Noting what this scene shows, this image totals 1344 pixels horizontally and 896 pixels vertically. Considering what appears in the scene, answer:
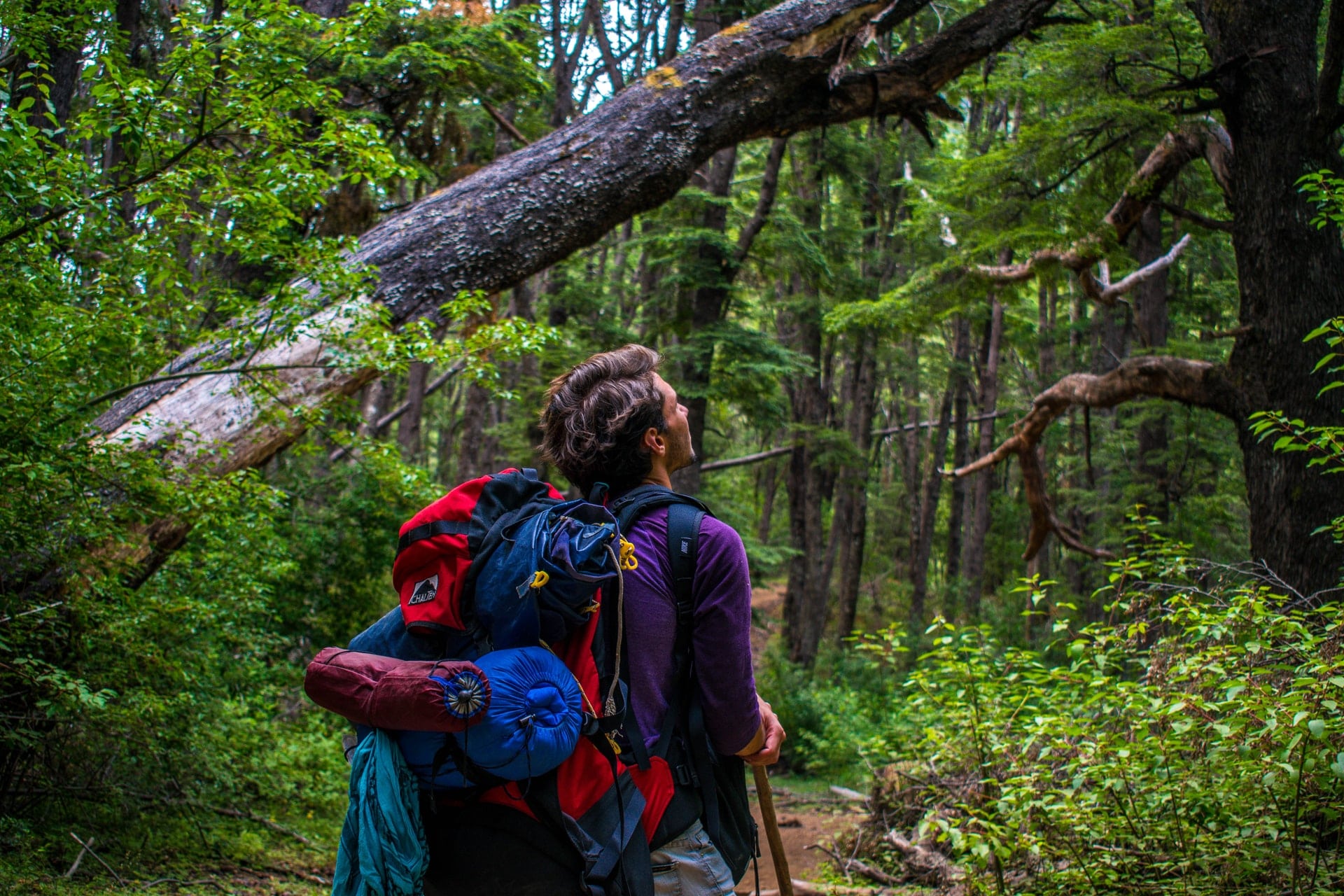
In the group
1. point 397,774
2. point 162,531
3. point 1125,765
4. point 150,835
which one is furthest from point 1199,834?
point 162,531

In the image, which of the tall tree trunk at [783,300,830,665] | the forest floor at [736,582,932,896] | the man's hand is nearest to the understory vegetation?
the forest floor at [736,582,932,896]

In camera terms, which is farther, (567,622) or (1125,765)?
(1125,765)

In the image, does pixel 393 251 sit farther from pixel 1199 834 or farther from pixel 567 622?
pixel 1199 834

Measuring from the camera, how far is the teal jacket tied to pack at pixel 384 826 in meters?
1.86

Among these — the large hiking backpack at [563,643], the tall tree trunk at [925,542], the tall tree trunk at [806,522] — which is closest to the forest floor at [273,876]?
the large hiking backpack at [563,643]

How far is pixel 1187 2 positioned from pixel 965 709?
217 inches

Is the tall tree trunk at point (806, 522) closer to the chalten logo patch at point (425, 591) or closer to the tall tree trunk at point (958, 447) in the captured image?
the tall tree trunk at point (958, 447)

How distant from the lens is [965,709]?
18.2ft

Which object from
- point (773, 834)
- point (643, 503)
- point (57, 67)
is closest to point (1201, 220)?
point (773, 834)

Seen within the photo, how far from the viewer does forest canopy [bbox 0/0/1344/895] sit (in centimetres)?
374

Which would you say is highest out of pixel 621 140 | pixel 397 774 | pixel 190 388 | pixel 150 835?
pixel 621 140

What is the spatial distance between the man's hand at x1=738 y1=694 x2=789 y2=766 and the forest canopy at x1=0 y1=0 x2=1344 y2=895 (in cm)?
175

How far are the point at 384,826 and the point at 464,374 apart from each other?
3.72 meters

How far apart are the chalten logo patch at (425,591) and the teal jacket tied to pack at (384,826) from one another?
289 millimetres
